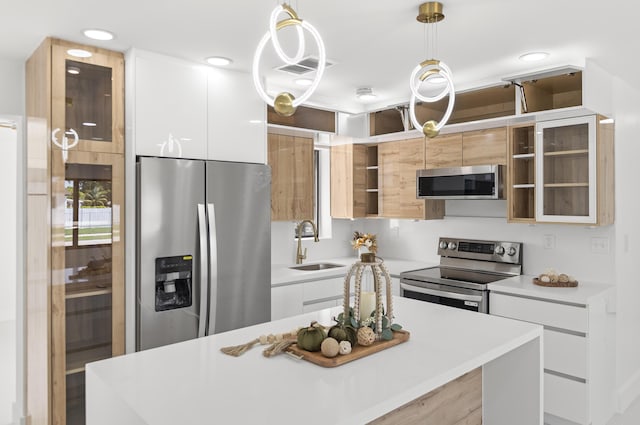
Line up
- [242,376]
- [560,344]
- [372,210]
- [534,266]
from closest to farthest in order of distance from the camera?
[242,376] < [560,344] < [534,266] < [372,210]

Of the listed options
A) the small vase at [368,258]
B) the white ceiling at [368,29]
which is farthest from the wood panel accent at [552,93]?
the small vase at [368,258]

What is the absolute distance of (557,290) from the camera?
10.5ft

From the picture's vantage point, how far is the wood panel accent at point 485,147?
3617 millimetres

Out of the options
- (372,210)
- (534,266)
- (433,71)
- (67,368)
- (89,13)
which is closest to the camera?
(433,71)

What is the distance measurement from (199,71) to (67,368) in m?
2.03

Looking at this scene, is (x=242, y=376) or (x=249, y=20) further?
(x=249, y=20)

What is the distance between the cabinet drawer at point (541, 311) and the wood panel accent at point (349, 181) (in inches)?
65.7

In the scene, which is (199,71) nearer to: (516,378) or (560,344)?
(516,378)

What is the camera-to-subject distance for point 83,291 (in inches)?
109

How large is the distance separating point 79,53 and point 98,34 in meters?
0.25

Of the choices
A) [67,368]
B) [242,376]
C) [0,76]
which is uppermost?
[0,76]

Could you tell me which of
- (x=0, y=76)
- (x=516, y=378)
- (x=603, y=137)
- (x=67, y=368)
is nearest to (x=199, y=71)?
(x=0, y=76)

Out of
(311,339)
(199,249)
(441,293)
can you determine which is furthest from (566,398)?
(199,249)

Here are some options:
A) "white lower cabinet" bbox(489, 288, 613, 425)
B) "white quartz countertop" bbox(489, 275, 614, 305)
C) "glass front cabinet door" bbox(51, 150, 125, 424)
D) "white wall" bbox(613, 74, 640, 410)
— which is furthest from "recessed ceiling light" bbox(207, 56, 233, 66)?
"white wall" bbox(613, 74, 640, 410)
